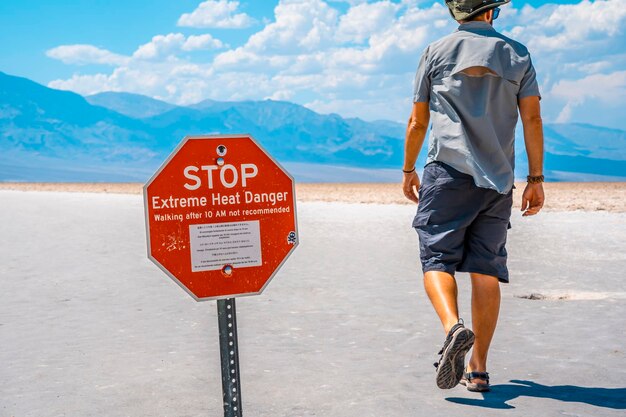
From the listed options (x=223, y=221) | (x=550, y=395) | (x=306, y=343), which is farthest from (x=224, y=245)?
(x=306, y=343)

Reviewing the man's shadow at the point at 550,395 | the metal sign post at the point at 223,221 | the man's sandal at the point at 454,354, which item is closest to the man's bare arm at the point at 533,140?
the man's sandal at the point at 454,354

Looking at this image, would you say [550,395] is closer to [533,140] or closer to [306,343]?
[533,140]

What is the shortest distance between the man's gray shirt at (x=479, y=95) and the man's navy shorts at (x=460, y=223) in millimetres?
79

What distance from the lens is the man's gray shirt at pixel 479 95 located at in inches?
148

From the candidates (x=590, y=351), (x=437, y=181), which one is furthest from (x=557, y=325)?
(x=437, y=181)

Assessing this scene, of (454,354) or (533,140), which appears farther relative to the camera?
(533,140)

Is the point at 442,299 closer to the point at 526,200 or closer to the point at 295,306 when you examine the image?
the point at 526,200

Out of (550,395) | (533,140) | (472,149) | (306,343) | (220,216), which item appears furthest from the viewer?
(306,343)

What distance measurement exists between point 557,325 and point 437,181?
2.39 meters

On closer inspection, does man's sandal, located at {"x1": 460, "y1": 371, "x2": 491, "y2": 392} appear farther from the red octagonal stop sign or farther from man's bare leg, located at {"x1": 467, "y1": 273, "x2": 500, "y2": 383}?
the red octagonal stop sign

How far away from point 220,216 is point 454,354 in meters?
1.20

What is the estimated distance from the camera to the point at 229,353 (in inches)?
121

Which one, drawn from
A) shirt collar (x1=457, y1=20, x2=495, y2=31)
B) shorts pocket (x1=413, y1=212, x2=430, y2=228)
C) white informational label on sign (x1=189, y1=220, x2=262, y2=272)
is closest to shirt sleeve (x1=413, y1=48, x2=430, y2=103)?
shirt collar (x1=457, y1=20, x2=495, y2=31)

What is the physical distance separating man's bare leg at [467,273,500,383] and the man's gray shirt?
1.44 ft
